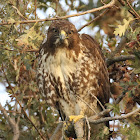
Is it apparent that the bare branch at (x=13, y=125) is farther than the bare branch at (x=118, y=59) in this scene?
Yes

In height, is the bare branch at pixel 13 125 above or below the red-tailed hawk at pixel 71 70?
below

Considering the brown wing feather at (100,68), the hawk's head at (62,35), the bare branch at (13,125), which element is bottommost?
the bare branch at (13,125)

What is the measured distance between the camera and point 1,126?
518cm

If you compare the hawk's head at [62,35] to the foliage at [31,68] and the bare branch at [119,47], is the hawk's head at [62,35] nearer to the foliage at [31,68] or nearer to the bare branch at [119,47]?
the foliage at [31,68]

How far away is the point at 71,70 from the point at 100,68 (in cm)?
44

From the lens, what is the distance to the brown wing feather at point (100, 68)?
4.79 meters

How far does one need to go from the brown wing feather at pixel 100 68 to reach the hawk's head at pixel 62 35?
10.0 inches

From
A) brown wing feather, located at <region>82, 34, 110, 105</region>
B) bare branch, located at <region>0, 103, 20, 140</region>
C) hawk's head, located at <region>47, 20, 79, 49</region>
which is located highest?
hawk's head, located at <region>47, 20, 79, 49</region>

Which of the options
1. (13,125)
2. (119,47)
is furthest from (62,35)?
(13,125)

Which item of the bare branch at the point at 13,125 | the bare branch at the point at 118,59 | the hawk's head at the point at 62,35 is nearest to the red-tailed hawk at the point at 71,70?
the hawk's head at the point at 62,35

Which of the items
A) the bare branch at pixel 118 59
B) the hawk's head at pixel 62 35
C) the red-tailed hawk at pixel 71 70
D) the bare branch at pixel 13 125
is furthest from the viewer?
the bare branch at pixel 13 125

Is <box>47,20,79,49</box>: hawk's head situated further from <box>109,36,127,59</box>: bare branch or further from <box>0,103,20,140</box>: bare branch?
<box>0,103,20,140</box>: bare branch

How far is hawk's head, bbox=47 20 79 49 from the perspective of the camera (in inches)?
175

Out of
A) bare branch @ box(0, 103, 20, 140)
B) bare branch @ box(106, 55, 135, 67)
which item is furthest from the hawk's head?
bare branch @ box(0, 103, 20, 140)
